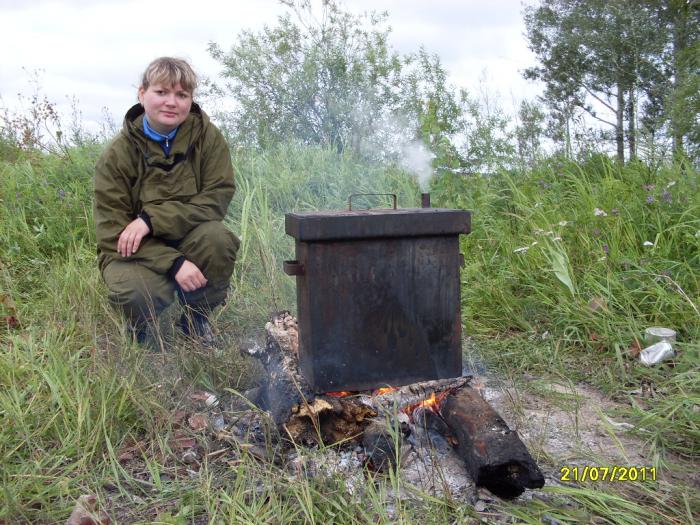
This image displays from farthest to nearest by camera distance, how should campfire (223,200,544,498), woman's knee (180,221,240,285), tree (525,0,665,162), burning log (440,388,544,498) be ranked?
tree (525,0,665,162), woman's knee (180,221,240,285), campfire (223,200,544,498), burning log (440,388,544,498)

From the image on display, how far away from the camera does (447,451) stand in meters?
2.48

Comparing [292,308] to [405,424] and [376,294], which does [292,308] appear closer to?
[376,294]

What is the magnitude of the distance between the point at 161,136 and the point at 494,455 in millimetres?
2197

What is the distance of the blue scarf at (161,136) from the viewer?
10.9 feet

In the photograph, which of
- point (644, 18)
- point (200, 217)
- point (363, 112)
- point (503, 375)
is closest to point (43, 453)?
point (200, 217)

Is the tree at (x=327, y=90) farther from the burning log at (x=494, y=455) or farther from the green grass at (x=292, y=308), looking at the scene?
the burning log at (x=494, y=455)

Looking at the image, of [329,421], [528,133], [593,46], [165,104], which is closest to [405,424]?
[329,421]

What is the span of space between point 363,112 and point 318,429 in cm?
505

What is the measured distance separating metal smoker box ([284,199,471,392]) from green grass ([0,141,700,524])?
491mm

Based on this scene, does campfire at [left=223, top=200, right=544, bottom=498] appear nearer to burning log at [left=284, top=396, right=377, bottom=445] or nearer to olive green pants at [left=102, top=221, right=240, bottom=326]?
burning log at [left=284, top=396, right=377, bottom=445]

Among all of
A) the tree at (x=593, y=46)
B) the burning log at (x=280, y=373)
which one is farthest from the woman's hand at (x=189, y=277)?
the tree at (x=593, y=46)

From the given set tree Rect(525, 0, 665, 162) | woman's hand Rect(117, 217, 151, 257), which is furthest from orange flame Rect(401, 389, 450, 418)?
tree Rect(525, 0, 665, 162)

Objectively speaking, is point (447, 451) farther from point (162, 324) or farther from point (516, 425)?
point (162, 324)

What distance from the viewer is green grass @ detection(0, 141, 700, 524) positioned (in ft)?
6.98
